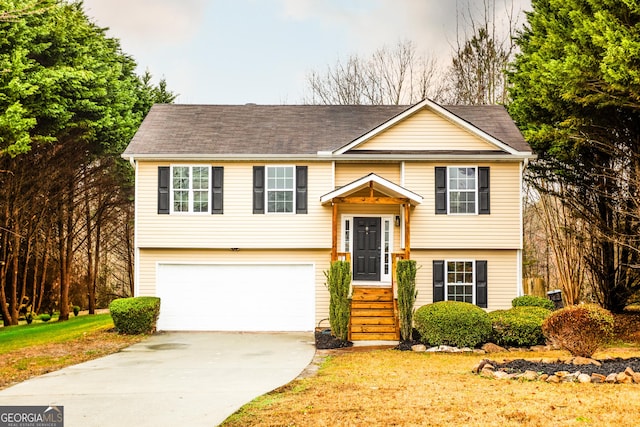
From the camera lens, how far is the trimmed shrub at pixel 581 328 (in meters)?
12.8

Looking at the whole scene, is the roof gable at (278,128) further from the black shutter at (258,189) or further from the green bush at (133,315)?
the green bush at (133,315)

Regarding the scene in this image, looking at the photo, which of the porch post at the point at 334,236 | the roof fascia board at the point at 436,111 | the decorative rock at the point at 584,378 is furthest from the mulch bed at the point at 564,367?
the roof fascia board at the point at 436,111

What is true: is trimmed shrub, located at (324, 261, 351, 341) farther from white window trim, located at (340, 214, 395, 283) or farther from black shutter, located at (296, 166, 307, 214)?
black shutter, located at (296, 166, 307, 214)

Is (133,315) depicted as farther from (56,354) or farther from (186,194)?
(186,194)

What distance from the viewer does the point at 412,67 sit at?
130ft

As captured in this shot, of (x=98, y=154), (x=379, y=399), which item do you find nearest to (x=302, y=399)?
(x=379, y=399)

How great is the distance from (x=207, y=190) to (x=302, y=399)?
11.7m

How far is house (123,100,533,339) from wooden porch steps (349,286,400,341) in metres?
0.82

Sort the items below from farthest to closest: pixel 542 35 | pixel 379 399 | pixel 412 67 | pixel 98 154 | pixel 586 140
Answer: pixel 412 67
pixel 98 154
pixel 542 35
pixel 586 140
pixel 379 399

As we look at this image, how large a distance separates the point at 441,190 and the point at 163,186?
8.49m

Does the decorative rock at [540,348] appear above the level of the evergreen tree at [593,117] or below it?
below

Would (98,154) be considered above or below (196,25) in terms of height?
below

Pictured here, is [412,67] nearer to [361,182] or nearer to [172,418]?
[361,182]

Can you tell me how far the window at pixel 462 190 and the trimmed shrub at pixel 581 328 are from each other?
756 cm
